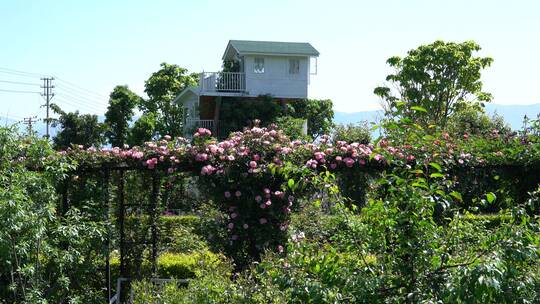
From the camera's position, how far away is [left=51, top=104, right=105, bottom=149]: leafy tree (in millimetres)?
33500

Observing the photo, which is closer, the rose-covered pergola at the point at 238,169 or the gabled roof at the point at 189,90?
the rose-covered pergola at the point at 238,169

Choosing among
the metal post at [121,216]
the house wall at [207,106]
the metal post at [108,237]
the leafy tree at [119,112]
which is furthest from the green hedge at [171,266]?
the leafy tree at [119,112]

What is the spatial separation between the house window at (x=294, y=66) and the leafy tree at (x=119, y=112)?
9638mm

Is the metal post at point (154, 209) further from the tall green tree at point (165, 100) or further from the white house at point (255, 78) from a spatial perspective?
the tall green tree at point (165, 100)

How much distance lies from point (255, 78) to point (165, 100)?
26.2 ft

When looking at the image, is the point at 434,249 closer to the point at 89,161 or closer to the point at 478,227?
the point at 478,227

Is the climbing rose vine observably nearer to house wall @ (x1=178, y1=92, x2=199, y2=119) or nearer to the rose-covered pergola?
the rose-covered pergola

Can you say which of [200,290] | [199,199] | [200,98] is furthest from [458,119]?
[200,290]

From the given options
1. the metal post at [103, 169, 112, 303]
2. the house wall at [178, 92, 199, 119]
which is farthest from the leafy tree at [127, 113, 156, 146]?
the metal post at [103, 169, 112, 303]

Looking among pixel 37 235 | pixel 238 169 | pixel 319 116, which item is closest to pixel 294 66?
pixel 319 116

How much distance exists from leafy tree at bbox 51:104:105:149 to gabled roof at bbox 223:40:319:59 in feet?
26.5

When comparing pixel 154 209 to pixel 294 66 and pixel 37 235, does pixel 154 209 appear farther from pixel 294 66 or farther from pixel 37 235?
pixel 294 66

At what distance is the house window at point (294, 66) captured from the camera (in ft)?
100

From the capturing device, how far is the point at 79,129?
33.9 metres
